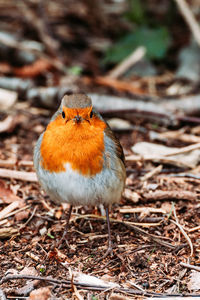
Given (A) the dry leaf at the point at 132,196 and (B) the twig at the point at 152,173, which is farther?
(B) the twig at the point at 152,173

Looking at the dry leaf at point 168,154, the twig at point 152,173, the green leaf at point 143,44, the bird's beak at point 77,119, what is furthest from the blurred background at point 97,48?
the bird's beak at point 77,119

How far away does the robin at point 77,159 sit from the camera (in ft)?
10.3

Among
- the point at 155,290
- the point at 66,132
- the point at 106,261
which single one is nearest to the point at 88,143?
the point at 66,132

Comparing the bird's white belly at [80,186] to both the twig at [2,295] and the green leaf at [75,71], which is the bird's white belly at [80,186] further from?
the green leaf at [75,71]

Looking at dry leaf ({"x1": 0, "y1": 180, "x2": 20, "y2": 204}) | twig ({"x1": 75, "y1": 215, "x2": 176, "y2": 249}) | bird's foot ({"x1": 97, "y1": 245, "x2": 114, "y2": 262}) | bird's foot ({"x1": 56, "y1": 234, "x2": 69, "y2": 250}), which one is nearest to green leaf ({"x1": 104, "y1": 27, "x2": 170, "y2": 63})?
dry leaf ({"x1": 0, "y1": 180, "x2": 20, "y2": 204})

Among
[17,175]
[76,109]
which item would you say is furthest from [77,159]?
[17,175]

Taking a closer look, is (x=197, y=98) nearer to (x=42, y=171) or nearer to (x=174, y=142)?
(x=174, y=142)

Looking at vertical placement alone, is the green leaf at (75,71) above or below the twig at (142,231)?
above

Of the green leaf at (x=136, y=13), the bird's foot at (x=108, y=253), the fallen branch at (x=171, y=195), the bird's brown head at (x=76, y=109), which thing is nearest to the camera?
the bird's brown head at (x=76, y=109)

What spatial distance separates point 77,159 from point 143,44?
452cm

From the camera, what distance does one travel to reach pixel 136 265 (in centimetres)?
313

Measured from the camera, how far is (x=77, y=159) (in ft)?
10.2

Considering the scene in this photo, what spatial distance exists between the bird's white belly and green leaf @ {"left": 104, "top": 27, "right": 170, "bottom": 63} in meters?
4.19

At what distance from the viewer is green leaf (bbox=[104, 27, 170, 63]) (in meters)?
7.08
